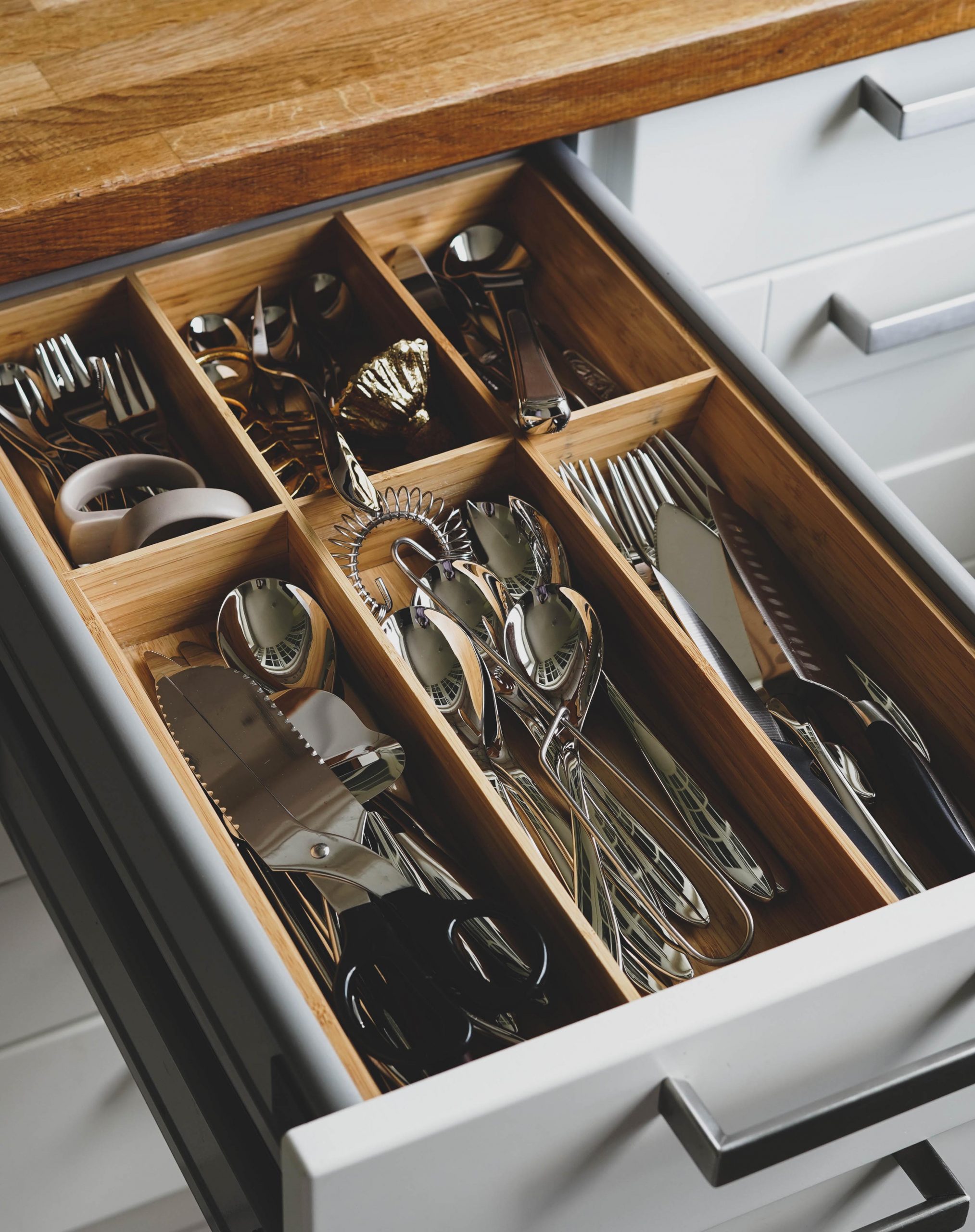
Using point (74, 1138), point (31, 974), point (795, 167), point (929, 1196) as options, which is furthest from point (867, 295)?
A: point (74, 1138)

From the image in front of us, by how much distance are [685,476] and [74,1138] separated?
0.76 m

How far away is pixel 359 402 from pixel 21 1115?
65 cm

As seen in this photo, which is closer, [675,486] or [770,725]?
[770,725]

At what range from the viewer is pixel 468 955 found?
52cm

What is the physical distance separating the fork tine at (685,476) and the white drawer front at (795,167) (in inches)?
9.2

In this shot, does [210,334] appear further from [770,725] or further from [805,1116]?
[805,1116]

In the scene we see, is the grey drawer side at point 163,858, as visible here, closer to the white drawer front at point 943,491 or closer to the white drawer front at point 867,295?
the white drawer front at point 867,295

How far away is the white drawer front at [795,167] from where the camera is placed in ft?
2.87

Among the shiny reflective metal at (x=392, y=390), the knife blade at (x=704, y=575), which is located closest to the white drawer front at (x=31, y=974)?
the shiny reflective metal at (x=392, y=390)

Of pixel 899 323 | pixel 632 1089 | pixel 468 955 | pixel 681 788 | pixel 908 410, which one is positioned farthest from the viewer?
pixel 908 410

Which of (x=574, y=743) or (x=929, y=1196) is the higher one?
(x=574, y=743)

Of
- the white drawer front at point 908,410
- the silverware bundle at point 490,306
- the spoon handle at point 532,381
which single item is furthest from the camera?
the white drawer front at point 908,410

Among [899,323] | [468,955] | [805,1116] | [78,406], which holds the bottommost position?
[805,1116]

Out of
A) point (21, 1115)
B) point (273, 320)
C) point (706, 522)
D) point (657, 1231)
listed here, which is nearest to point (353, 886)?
point (657, 1231)
